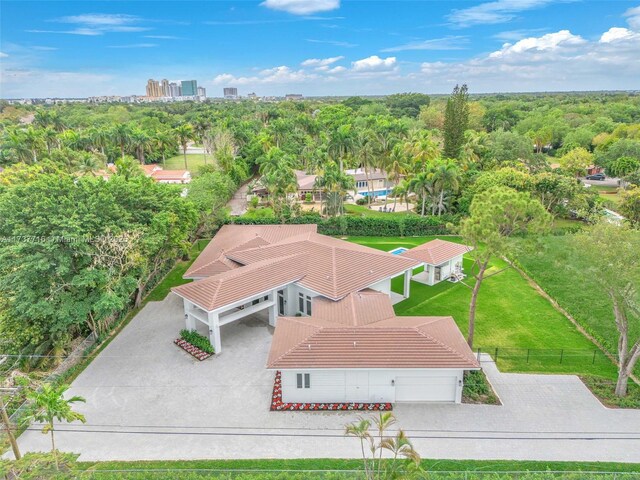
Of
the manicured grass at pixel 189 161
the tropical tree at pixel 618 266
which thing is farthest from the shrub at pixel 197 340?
the manicured grass at pixel 189 161

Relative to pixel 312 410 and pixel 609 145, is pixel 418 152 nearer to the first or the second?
pixel 312 410

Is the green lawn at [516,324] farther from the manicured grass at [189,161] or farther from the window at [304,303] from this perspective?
the manicured grass at [189,161]

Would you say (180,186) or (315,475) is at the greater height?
(180,186)

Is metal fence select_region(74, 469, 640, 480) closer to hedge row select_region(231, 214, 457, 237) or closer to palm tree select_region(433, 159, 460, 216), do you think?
hedge row select_region(231, 214, 457, 237)

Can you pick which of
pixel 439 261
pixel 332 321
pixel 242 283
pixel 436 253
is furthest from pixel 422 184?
pixel 332 321

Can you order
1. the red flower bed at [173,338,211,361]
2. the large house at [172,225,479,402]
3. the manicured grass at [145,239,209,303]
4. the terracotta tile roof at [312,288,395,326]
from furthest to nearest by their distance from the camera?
the manicured grass at [145,239,209,303], the red flower bed at [173,338,211,361], the terracotta tile roof at [312,288,395,326], the large house at [172,225,479,402]

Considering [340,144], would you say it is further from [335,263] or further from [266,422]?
[266,422]

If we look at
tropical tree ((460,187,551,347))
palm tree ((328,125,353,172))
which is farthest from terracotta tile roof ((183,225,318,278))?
palm tree ((328,125,353,172))
